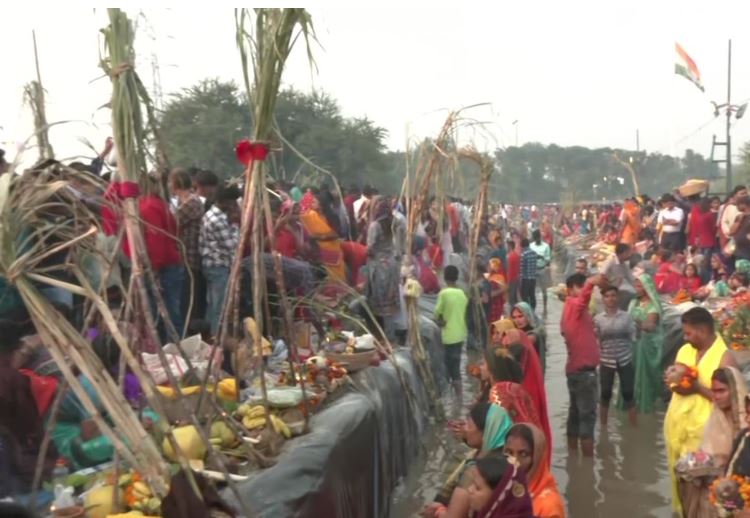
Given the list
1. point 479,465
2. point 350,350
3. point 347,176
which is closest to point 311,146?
point 347,176

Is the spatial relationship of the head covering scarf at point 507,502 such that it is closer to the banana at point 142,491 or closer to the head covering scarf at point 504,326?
the banana at point 142,491

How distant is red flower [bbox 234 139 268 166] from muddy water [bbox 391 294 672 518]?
340cm

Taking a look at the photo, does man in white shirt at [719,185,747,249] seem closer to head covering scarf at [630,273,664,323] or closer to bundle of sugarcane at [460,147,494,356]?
bundle of sugarcane at [460,147,494,356]

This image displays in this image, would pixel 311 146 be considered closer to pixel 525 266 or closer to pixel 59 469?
pixel 525 266

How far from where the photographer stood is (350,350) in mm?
7836

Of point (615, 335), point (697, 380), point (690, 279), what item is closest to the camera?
point (697, 380)

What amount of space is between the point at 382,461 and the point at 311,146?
72.0 ft

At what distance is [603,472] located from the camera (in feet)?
27.1

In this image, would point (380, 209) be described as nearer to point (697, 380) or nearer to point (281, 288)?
point (697, 380)

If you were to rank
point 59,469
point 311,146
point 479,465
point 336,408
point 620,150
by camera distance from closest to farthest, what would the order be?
1. point 479,465
2. point 59,469
3. point 336,408
4. point 311,146
5. point 620,150

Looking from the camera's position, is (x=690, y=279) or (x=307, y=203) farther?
(x=690, y=279)

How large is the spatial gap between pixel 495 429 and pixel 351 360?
2941mm

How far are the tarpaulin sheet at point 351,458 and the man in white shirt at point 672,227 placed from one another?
32.4ft

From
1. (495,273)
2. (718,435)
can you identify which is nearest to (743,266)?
(495,273)
